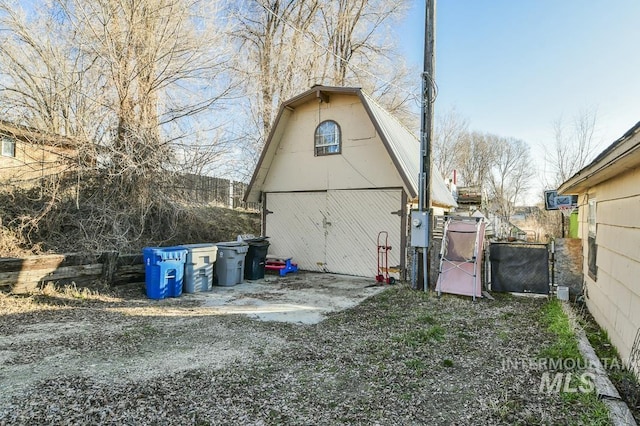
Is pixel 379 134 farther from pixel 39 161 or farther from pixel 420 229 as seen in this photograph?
pixel 39 161

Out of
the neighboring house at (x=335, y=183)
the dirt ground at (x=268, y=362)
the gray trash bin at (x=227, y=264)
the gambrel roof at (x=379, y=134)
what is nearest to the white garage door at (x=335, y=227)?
the neighboring house at (x=335, y=183)

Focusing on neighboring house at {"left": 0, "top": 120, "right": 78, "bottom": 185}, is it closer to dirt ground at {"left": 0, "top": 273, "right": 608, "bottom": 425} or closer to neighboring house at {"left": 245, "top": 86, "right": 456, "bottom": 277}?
dirt ground at {"left": 0, "top": 273, "right": 608, "bottom": 425}

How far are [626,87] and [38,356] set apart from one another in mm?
16201

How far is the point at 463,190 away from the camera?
66.4 ft

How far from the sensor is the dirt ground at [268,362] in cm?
280

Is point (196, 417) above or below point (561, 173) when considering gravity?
below

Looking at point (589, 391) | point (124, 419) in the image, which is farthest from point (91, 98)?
point (589, 391)

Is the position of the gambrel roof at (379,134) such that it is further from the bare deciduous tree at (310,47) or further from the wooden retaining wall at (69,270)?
the bare deciduous tree at (310,47)

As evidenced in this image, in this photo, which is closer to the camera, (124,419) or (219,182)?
(124,419)

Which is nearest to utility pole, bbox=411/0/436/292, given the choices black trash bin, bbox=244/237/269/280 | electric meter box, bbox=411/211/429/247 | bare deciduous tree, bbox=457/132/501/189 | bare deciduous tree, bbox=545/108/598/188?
electric meter box, bbox=411/211/429/247

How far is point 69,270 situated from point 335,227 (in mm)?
5915

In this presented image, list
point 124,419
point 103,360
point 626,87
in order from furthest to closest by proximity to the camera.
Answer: point 626,87, point 103,360, point 124,419

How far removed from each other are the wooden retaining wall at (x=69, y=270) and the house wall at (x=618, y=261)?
25.6ft

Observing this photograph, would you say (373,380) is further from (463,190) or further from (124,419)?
(463,190)
